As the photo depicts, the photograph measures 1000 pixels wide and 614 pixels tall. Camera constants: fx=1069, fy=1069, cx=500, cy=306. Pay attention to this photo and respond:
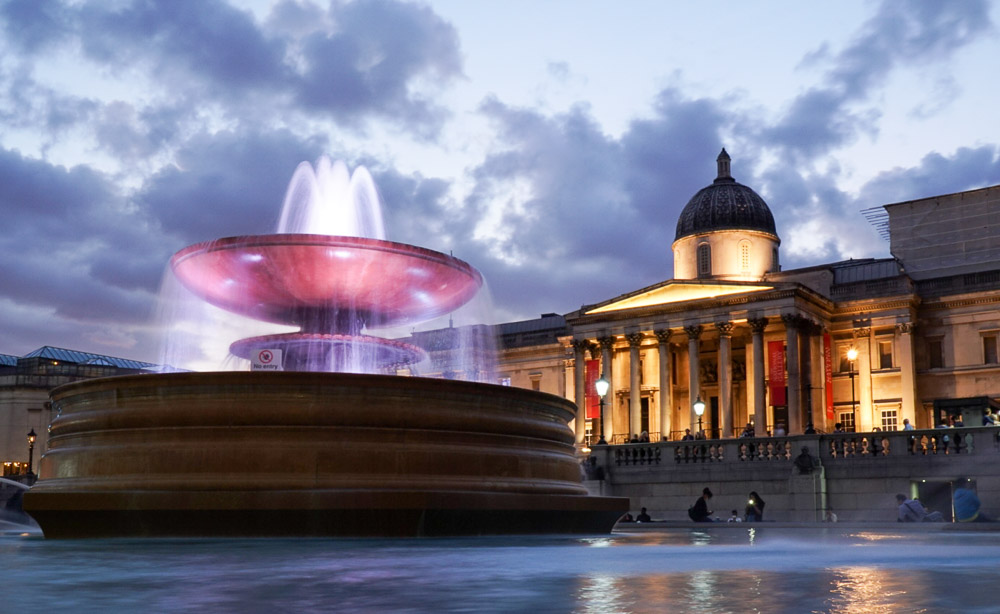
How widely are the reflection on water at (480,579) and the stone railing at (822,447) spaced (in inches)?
708

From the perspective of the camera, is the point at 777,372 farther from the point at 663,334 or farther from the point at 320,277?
the point at 320,277

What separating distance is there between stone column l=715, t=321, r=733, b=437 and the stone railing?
21.3m

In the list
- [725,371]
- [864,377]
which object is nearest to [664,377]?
[725,371]

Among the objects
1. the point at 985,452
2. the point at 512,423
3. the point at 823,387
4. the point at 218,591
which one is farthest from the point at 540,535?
the point at 823,387

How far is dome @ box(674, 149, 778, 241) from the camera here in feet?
199

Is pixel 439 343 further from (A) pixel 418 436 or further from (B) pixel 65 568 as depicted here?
(B) pixel 65 568

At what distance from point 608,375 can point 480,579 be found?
163ft

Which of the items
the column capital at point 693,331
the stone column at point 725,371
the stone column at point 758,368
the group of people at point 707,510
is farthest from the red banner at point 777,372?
the group of people at point 707,510

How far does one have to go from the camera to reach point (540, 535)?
442 inches

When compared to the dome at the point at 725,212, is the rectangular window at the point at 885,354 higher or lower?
lower

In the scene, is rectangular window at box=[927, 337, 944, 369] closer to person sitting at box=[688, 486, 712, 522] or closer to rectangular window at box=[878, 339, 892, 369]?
rectangular window at box=[878, 339, 892, 369]

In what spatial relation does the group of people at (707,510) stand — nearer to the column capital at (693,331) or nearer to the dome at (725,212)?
the column capital at (693,331)

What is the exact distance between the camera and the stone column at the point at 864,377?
52.4 metres

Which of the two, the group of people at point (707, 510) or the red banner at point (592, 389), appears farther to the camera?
the red banner at point (592, 389)
